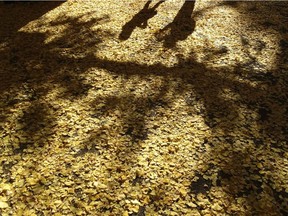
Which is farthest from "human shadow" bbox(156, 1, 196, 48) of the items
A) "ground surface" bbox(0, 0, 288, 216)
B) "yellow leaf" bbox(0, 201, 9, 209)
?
"yellow leaf" bbox(0, 201, 9, 209)

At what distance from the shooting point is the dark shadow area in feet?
24.5

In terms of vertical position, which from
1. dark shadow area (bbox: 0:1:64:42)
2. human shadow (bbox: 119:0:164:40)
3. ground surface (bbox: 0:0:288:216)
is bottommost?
ground surface (bbox: 0:0:288:216)

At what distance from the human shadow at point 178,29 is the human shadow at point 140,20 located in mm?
671

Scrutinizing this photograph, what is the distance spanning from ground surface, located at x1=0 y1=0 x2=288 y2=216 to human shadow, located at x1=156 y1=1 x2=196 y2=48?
54 mm

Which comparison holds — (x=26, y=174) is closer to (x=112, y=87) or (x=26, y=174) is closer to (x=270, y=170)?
(x=112, y=87)

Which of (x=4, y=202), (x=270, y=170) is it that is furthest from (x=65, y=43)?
(x=270, y=170)

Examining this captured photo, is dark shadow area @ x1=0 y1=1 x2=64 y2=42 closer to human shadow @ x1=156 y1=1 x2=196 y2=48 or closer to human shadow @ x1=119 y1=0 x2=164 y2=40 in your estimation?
human shadow @ x1=119 y1=0 x2=164 y2=40

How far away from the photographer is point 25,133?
4.61 meters

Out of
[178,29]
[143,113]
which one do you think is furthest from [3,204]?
[178,29]

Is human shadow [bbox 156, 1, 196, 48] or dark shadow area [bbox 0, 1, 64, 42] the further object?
dark shadow area [bbox 0, 1, 64, 42]

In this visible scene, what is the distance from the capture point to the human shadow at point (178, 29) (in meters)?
7.14

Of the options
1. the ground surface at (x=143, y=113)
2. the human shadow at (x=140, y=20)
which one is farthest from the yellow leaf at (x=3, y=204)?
the human shadow at (x=140, y=20)

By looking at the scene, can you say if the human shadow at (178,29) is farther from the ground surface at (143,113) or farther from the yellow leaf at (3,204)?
the yellow leaf at (3,204)

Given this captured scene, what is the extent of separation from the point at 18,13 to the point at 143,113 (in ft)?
19.0
